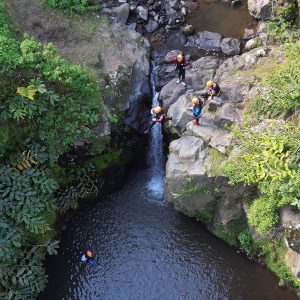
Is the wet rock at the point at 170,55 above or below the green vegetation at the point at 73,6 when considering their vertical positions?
below

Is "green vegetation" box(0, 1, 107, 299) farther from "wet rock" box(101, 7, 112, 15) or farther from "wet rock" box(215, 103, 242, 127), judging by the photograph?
"wet rock" box(101, 7, 112, 15)

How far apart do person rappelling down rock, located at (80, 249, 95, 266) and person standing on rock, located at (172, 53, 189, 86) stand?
8605 millimetres

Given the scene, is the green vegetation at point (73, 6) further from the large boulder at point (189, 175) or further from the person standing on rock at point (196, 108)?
the large boulder at point (189, 175)

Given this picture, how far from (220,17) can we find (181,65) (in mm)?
6205

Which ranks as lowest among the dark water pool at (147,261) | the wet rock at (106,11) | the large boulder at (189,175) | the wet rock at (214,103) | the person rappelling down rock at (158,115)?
the dark water pool at (147,261)

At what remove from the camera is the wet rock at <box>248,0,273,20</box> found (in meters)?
21.1

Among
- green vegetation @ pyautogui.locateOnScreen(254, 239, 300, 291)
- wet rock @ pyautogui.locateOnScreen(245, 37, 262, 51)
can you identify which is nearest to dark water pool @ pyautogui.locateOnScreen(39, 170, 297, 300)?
green vegetation @ pyautogui.locateOnScreen(254, 239, 300, 291)

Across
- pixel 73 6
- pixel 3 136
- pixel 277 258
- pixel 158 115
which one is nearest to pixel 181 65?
pixel 158 115

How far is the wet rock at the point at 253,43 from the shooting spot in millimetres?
20531

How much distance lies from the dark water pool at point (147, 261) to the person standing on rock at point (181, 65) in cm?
570

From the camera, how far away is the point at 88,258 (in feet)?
52.5

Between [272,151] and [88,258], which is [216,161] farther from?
[88,258]

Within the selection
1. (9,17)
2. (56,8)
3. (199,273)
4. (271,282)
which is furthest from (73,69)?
(271,282)

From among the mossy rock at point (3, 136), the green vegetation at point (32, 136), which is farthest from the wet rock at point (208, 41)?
the mossy rock at point (3, 136)
